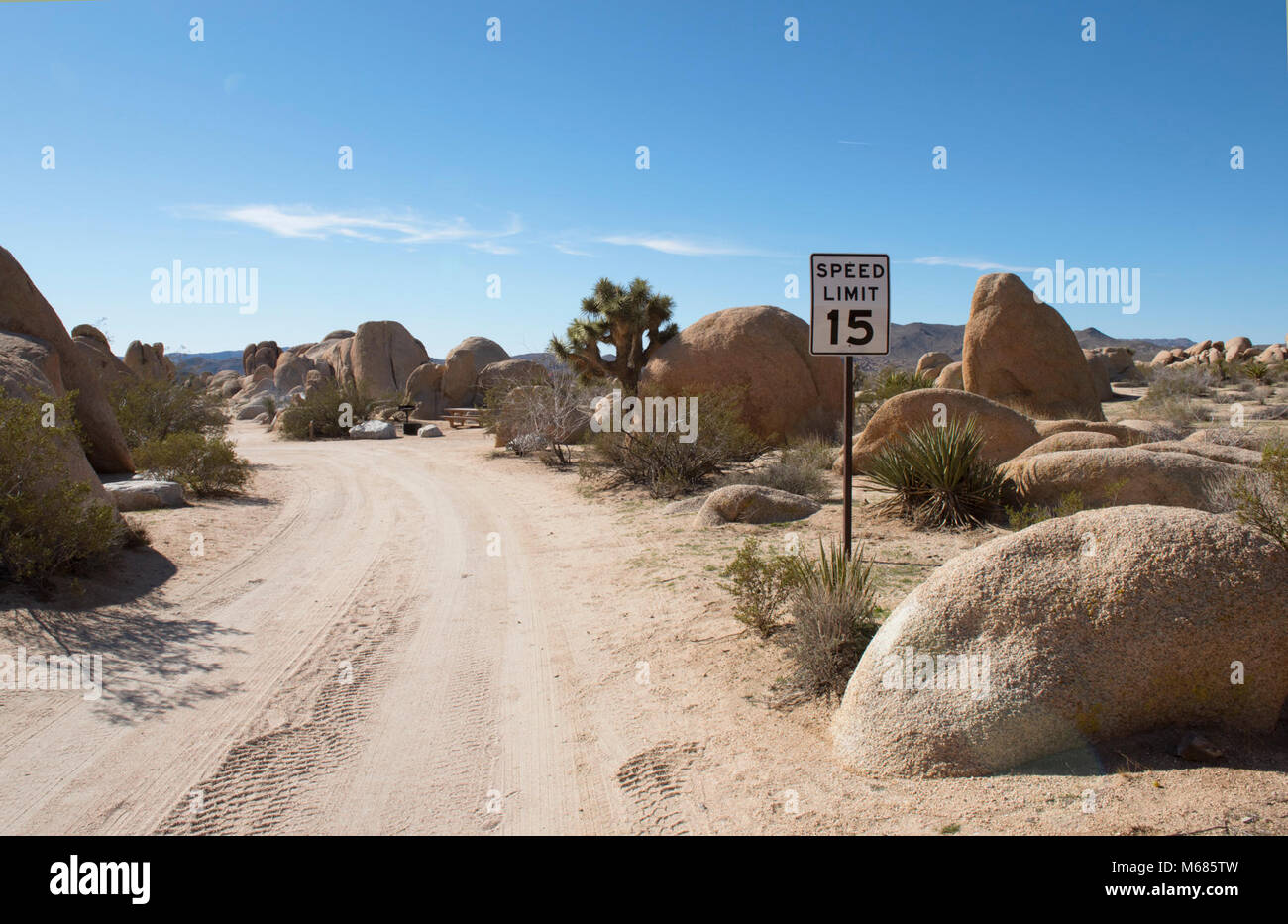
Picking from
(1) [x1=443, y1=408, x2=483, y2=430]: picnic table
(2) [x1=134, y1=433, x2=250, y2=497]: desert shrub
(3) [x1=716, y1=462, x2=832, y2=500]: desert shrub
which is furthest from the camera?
(1) [x1=443, y1=408, x2=483, y2=430]: picnic table

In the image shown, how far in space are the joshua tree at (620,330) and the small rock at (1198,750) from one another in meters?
18.1

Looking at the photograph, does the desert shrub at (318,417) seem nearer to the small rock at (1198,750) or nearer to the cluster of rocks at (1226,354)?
the small rock at (1198,750)

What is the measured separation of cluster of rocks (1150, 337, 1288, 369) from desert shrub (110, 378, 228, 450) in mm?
39816

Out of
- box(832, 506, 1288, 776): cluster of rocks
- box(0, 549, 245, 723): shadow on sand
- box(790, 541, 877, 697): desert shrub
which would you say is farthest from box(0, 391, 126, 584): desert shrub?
box(832, 506, 1288, 776): cluster of rocks

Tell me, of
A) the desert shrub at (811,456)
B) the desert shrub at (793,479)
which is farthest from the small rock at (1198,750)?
the desert shrub at (811,456)

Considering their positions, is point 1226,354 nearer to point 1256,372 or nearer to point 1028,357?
point 1256,372

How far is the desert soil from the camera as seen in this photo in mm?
3729

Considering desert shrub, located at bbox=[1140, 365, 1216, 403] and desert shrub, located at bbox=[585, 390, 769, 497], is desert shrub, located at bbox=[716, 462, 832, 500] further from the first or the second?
desert shrub, located at bbox=[1140, 365, 1216, 403]

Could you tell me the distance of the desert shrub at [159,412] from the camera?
59.2ft

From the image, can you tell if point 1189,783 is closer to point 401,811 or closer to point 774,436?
point 401,811

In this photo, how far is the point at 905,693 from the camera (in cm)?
419

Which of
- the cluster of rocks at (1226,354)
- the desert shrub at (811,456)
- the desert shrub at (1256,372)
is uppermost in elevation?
the cluster of rocks at (1226,354)

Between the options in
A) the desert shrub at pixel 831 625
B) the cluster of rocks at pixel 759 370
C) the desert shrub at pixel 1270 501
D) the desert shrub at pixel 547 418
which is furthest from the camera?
the desert shrub at pixel 547 418

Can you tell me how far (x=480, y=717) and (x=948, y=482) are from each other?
6.79 meters
